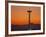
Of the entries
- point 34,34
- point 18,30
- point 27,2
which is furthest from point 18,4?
point 34,34

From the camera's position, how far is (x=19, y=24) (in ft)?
7.18

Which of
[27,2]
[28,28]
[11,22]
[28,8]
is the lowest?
[28,28]

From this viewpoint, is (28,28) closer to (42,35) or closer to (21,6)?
(42,35)

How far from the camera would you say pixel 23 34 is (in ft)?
7.27

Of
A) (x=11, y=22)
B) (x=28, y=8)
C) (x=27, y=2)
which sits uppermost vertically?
(x=27, y=2)

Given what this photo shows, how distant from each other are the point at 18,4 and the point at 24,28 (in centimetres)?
56

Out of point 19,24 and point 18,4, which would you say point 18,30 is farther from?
point 18,4

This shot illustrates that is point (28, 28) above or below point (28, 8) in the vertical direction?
below

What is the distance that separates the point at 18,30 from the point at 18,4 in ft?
1.93

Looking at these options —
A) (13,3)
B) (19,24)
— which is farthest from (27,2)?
(19,24)

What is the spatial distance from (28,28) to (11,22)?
0.42 m
